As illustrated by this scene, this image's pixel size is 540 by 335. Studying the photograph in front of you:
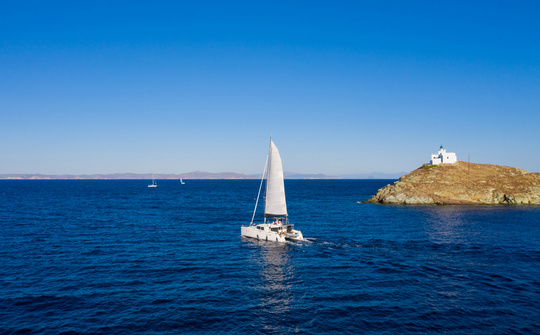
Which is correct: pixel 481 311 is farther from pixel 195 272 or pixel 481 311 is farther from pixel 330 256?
pixel 195 272

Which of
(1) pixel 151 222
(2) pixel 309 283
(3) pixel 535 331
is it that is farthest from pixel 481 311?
(1) pixel 151 222

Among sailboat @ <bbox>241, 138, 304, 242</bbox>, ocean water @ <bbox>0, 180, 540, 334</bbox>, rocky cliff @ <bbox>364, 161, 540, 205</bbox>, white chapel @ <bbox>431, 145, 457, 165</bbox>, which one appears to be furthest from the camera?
white chapel @ <bbox>431, 145, 457, 165</bbox>

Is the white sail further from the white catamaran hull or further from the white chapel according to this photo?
the white chapel

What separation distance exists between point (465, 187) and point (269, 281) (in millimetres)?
97211

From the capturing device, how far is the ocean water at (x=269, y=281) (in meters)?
25.4

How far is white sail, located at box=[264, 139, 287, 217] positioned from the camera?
56172mm

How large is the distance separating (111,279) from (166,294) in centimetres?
776

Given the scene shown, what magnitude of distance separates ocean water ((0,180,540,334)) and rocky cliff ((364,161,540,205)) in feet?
153

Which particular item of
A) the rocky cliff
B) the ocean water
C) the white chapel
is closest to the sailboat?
the ocean water

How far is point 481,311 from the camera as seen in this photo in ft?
89.4

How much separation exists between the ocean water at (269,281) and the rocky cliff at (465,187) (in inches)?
1838

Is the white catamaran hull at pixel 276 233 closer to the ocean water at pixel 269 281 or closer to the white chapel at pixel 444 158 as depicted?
the ocean water at pixel 269 281

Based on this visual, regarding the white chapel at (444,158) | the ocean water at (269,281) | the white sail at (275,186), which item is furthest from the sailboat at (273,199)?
the white chapel at (444,158)

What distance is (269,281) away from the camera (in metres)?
34.8
